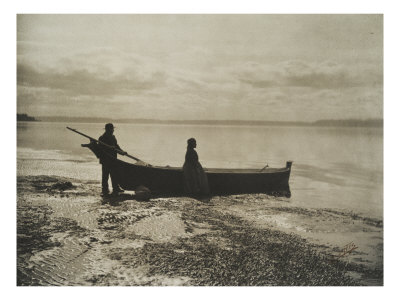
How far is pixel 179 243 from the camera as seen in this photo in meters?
4.24

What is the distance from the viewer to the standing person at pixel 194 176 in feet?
16.2

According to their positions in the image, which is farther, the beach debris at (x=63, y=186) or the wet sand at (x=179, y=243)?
the beach debris at (x=63, y=186)

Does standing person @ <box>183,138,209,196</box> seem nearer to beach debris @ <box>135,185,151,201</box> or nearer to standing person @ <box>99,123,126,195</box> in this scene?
beach debris @ <box>135,185,151,201</box>

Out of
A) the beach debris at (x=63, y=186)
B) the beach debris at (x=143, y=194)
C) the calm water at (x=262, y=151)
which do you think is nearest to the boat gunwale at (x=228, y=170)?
the calm water at (x=262, y=151)

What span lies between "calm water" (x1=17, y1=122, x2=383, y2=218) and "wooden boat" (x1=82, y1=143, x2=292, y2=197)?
0.18 m

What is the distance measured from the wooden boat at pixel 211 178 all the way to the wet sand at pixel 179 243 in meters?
0.31

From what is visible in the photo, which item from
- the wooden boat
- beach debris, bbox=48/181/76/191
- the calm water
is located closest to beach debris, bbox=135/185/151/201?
the wooden boat

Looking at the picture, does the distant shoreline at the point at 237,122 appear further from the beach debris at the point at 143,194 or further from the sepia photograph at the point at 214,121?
the beach debris at the point at 143,194

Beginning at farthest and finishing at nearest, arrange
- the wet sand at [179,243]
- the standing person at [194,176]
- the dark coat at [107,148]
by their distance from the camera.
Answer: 1. the standing person at [194,176]
2. the dark coat at [107,148]
3. the wet sand at [179,243]

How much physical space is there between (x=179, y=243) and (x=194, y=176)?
3.57 ft

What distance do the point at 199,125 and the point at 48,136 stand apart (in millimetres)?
1900

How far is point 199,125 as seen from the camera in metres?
4.71

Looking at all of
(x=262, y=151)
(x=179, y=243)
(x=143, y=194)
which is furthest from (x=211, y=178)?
(x=179, y=243)

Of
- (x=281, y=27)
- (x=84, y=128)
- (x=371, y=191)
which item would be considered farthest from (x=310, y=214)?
(x=84, y=128)
